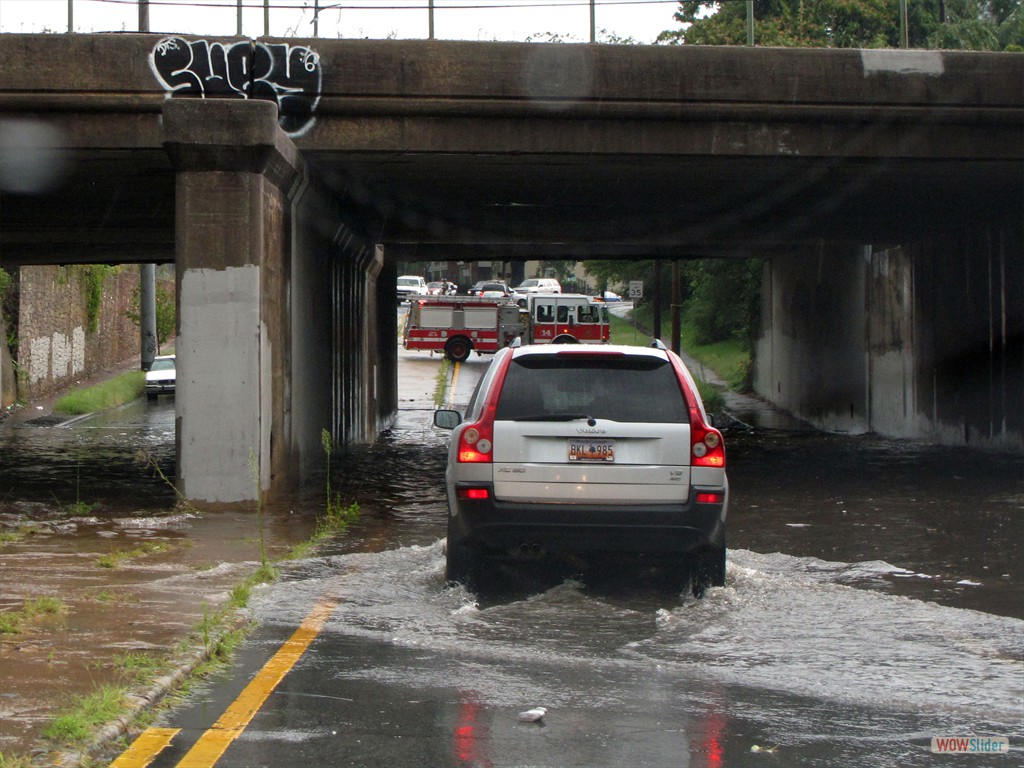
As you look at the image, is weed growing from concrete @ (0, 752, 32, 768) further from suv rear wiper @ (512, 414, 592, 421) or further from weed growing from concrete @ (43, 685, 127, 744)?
suv rear wiper @ (512, 414, 592, 421)

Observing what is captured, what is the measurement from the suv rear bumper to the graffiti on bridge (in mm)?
7871

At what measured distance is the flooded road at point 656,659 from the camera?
5.77 m

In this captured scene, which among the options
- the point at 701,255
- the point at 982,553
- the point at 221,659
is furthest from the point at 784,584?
the point at 701,255

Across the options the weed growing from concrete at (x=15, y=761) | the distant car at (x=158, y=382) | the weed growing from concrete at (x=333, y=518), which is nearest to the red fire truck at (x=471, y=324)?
the distant car at (x=158, y=382)

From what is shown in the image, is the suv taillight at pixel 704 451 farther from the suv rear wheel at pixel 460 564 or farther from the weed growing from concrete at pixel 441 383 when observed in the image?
the weed growing from concrete at pixel 441 383

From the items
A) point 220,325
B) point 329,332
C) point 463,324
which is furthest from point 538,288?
point 220,325

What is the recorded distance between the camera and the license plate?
28.6 feet

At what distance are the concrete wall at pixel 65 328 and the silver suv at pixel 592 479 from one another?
28.2 meters

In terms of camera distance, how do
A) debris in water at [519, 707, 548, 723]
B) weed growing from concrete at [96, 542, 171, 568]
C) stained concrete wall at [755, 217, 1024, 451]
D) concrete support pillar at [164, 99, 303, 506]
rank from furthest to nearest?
1. stained concrete wall at [755, 217, 1024, 451]
2. concrete support pillar at [164, 99, 303, 506]
3. weed growing from concrete at [96, 542, 171, 568]
4. debris in water at [519, 707, 548, 723]

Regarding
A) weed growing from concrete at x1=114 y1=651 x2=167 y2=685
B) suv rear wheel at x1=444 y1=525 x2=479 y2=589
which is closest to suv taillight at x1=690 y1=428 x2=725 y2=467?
suv rear wheel at x1=444 y1=525 x2=479 y2=589

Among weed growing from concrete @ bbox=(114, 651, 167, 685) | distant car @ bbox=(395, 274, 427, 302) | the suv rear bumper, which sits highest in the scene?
distant car @ bbox=(395, 274, 427, 302)

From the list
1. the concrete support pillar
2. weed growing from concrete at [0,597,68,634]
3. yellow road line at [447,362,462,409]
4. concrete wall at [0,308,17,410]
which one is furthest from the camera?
yellow road line at [447,362,462,409]

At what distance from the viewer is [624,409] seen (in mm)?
8844

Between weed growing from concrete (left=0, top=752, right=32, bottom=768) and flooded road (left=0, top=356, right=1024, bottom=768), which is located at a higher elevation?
weed growing from concrete (left=0, top=752, right=32, bottom=768)
